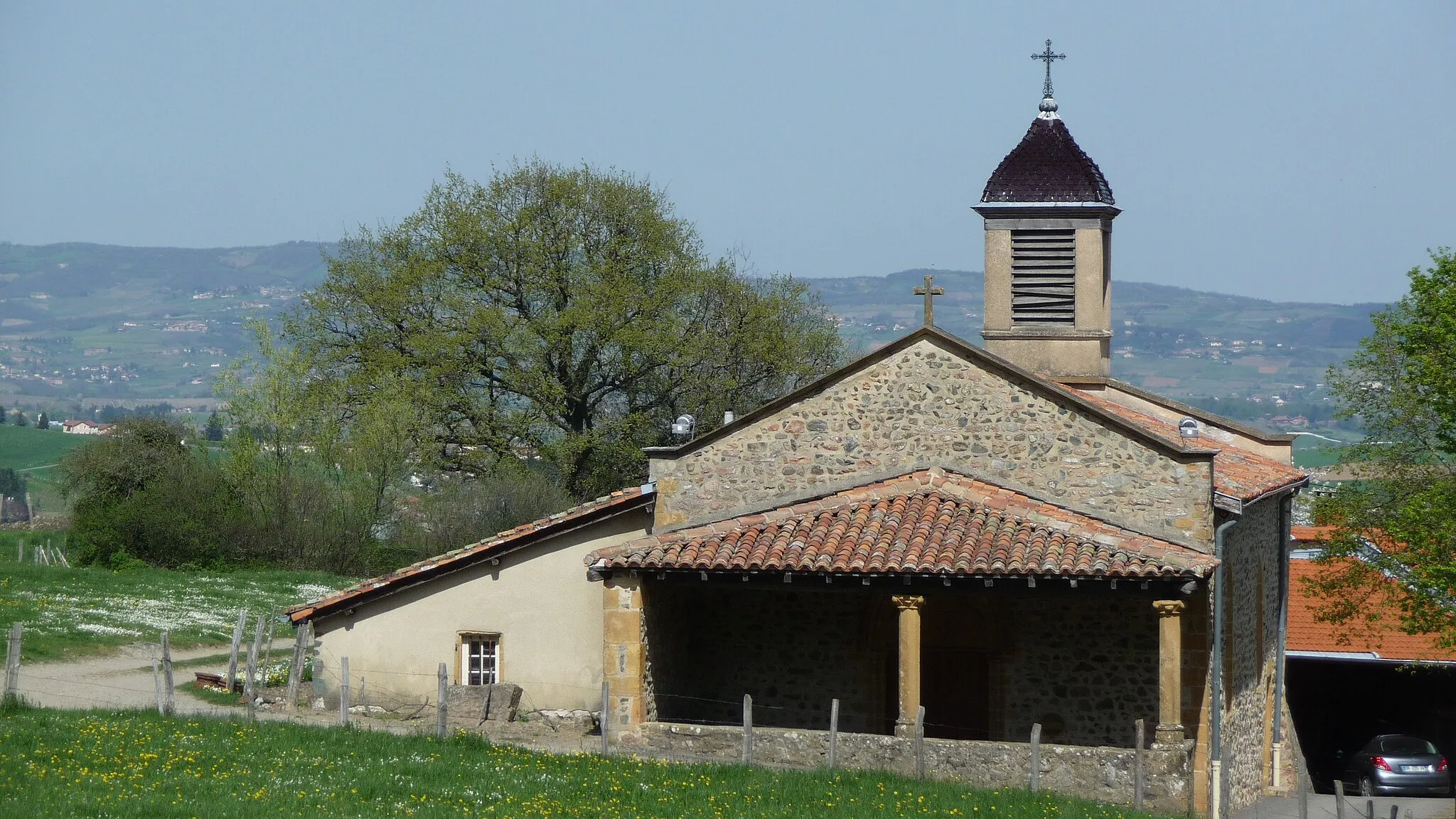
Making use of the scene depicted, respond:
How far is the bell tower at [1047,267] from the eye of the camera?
87.7ft

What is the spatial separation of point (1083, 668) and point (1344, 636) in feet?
38.9

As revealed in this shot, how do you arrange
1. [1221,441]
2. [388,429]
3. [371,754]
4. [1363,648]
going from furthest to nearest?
[388,429], [1363,648], [1221,441], [371,754]

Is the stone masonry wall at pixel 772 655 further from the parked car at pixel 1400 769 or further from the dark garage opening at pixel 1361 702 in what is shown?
the dark garage opening at pixel 1361 702

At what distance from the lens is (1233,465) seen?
22.7 metres

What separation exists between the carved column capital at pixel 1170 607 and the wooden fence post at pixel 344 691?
9493 millimetres

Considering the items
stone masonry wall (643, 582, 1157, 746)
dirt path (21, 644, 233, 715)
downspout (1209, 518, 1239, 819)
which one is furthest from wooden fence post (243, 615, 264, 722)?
downspout (1209, 518, 1239, 819)

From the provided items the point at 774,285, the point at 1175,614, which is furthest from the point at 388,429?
the point at 1175,614

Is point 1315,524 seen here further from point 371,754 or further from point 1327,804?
point 371,754

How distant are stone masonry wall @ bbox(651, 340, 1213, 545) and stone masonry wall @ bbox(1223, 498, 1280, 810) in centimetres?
148

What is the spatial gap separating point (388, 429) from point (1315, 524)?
80.4ft

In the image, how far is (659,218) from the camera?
4962cm

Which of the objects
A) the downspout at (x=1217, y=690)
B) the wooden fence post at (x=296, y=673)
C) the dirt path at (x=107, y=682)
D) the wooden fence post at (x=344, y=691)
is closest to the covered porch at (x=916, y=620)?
the downspout at (x=1217, y=690)

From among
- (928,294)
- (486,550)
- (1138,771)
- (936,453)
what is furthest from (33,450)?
(1138,771)

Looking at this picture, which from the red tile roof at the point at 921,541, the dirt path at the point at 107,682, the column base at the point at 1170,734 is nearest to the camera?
the column base at the point at 1170,734
